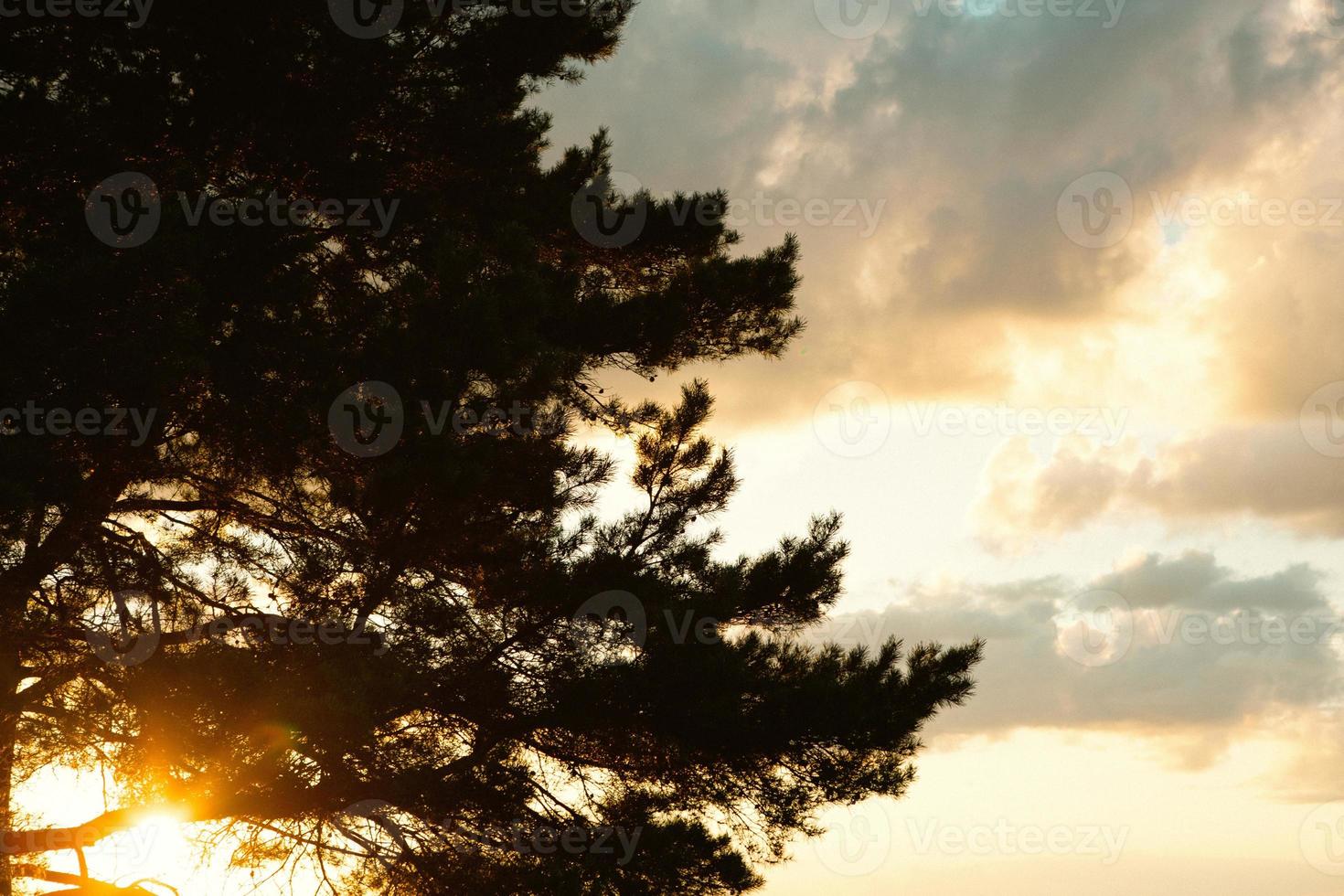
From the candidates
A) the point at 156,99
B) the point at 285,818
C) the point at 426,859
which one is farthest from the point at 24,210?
the point at 426,859

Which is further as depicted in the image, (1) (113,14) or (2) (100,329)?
(1) (113,14)

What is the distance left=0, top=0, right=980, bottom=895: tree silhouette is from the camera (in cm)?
645

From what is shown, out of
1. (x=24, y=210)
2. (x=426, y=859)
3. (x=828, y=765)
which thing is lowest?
(x=426, y=859)

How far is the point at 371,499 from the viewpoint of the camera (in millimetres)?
6539

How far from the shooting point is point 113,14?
27.4 feet

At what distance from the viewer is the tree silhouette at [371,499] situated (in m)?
6.45

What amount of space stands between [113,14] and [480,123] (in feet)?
9.90

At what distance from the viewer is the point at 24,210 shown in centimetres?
805

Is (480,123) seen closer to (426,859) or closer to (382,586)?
(382,586)

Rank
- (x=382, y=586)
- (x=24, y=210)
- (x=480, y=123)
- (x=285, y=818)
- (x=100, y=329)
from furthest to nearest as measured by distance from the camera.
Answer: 1. (x=480, y=123)
2. (x=24, y=210)
3. (x=382, y=586)
4. (x=285, y=818)
5. (x=100, y=329)

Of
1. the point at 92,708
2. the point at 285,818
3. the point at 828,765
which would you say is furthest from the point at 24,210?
the point at 828,765

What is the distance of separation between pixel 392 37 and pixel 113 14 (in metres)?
2.22

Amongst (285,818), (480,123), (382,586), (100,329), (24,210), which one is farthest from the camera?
(480,123)

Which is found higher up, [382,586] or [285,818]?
[382,586]
